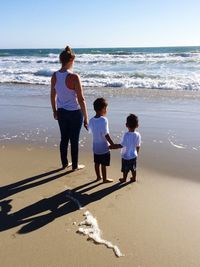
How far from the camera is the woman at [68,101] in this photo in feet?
17.0

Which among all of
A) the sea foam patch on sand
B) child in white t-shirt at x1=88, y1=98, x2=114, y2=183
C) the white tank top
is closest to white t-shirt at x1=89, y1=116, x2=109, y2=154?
child in white t-shirt at x1=88, y1=98, x2=114, y2=183

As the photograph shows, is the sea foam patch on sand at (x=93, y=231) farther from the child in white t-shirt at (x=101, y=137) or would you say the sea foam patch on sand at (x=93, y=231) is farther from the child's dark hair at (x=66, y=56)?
the child's dark hair at (x=66, y=56)

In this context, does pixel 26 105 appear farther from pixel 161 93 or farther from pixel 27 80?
pixel 27 80

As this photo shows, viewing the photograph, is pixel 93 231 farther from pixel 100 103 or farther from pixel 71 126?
pixel 71 126

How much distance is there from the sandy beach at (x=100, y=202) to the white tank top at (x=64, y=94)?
92 centimetres

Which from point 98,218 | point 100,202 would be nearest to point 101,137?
point 100,202

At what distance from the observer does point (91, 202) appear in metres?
4.38

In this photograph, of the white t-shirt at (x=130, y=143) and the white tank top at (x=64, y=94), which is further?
the white tank top at (x=64, y=94)

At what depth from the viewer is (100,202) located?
4375 mm

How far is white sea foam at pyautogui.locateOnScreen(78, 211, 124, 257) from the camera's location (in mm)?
3336

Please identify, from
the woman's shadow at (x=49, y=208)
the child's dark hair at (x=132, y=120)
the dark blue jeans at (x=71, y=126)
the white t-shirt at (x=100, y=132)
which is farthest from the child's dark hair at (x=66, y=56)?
the woman's shadow at (x=49, y=208)

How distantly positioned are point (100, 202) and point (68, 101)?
158cm

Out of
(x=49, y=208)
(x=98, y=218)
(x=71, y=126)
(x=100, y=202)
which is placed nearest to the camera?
(x=98, y=218)

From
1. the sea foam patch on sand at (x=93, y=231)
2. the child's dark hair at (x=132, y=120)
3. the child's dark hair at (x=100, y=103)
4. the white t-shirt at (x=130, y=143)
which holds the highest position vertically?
the child's dark hair at (x=100, y=103)
